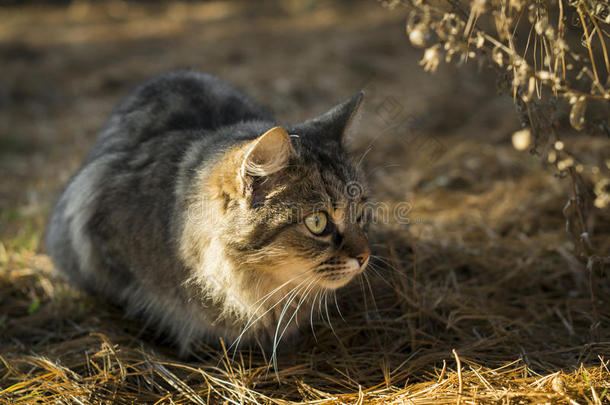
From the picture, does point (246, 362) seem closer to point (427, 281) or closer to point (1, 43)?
point (427, 281)

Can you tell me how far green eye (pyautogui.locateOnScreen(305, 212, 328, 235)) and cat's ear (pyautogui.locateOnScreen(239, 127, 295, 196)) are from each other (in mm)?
255

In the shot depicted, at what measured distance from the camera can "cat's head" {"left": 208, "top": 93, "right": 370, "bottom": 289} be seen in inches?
79.7

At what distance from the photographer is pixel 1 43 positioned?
741cm

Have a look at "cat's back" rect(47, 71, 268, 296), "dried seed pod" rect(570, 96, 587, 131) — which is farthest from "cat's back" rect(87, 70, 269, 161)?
"dried seed pod" rect(570, 96, 587, 131)

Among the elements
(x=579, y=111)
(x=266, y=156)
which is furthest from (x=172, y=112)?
(x=579, y=111)

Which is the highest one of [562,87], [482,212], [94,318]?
[562,87]

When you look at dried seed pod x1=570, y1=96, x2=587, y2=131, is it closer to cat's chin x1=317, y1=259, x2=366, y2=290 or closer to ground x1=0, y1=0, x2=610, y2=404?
ground x1=0, y1=0, x2=610, y2=404

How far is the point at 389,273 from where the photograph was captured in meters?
2.76

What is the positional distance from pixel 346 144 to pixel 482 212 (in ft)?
5.18

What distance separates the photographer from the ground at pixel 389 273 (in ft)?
6.72

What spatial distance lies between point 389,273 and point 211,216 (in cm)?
115

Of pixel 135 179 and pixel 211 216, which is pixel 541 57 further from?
pixel 135 179

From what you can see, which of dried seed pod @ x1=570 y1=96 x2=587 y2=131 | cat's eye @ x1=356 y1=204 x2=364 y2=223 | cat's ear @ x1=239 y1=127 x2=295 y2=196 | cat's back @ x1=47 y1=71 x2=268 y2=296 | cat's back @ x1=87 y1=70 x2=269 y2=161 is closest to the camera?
dried seed pod @ x1=570 y1=96 x2=587 y2=131

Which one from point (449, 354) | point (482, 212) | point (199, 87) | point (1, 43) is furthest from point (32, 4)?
point (449, 354)
